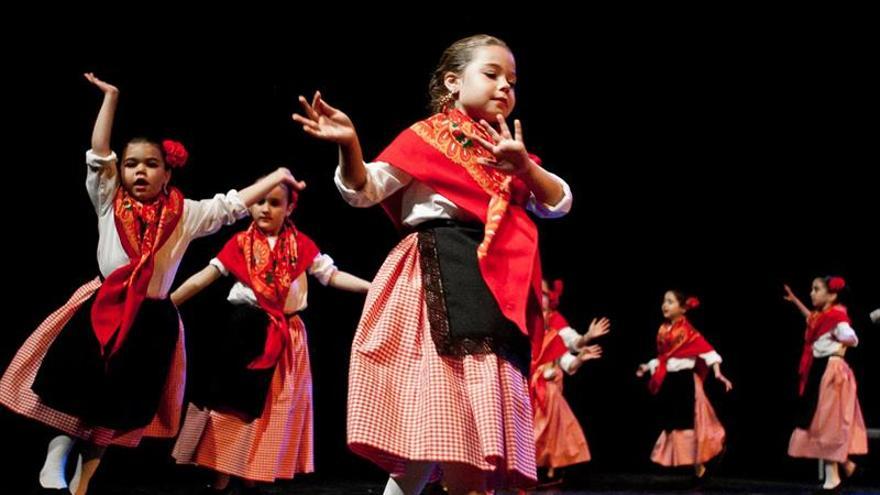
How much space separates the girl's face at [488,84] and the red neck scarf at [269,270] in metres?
2.04

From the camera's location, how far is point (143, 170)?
10.8ft

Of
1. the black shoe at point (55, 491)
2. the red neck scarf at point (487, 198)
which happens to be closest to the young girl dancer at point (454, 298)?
the red neck scarf at point (487, 198)

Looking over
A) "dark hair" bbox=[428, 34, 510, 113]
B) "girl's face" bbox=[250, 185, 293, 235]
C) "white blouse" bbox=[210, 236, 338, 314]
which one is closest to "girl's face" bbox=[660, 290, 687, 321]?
"white blouse" bbox=[210, 236, 338, 314]

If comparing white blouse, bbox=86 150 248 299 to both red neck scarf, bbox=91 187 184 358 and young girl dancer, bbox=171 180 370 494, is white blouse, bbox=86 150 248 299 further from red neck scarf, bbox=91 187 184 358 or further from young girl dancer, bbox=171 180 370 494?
young girl dancer, bbox=171 180 370 494

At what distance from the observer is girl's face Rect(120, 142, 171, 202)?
10.8 feet

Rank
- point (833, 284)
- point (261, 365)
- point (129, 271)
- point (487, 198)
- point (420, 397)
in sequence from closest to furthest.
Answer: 1. point (420, 397)
2. point (487, 198)
3. point (129, 271)
4. point (261, 365)
5. point (833, 284)

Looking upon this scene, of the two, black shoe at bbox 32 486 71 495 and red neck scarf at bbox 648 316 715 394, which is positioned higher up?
red neck scarf at bbox 648 316 715 394

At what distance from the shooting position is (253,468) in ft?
13.1

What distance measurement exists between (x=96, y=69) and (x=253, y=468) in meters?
2.45

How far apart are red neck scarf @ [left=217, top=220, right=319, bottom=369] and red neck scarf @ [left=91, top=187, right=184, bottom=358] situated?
0.82m

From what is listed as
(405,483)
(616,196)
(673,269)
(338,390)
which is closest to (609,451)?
(673,269)

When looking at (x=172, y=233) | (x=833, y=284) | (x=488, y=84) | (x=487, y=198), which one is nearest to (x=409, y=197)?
(x=487, y=198)

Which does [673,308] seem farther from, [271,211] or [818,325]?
[271,211]

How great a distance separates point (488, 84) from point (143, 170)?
155cm
